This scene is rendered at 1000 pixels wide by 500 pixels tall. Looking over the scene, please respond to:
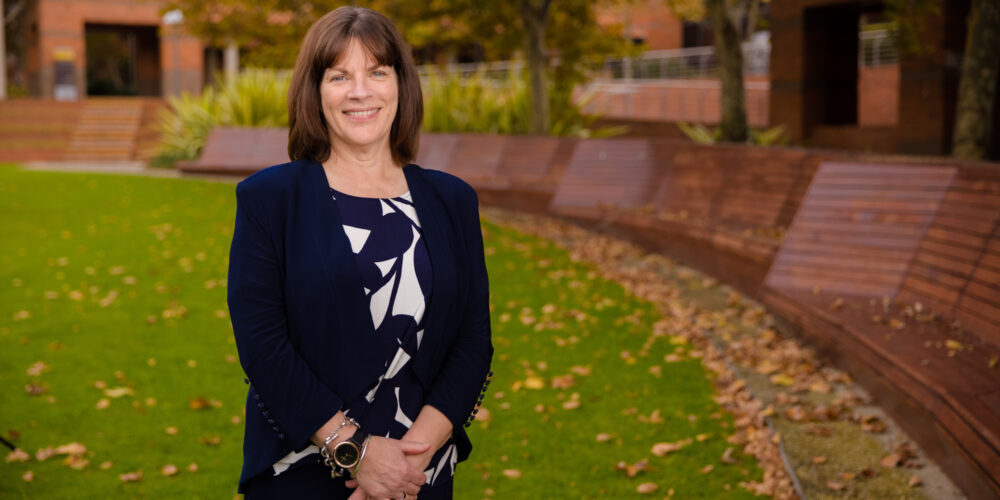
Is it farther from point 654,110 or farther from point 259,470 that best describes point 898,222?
point 654,110

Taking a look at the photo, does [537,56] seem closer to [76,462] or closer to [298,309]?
[76,462]

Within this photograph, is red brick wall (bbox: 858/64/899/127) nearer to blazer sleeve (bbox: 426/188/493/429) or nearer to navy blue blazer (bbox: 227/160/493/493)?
blazer sleeve (bbox: 426/188/493/429)

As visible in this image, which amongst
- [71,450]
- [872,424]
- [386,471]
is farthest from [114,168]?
[386,471]

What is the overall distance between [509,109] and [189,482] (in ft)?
51.2

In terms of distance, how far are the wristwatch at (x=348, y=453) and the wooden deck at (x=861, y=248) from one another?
265 cm

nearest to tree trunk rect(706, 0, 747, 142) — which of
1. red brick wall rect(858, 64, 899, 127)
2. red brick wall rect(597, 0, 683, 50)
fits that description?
red brick wall rect(858, 64, 899, 127)

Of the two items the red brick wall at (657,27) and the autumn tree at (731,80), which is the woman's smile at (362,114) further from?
the red brick wall at (657,27)

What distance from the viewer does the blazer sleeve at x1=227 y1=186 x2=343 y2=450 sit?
251cm

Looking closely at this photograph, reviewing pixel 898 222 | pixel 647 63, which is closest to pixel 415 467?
pixel 898 222

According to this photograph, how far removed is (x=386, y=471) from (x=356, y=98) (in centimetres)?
96

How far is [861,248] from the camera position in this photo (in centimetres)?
736

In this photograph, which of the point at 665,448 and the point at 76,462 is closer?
the point at 76,462

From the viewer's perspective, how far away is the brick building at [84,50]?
40906 millimetres

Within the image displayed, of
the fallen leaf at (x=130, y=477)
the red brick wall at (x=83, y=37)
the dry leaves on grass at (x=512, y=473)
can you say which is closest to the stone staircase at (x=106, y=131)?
the red brick wall at (x=83, y=37)
